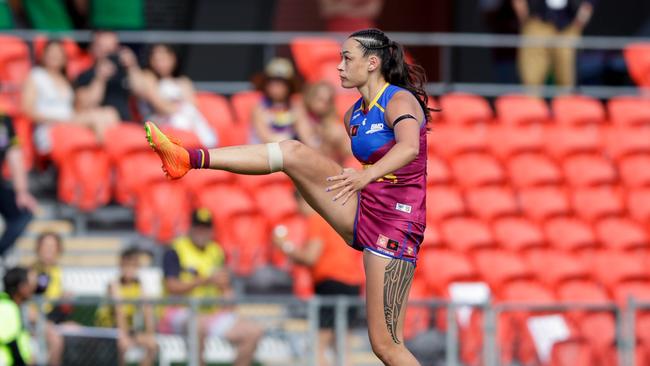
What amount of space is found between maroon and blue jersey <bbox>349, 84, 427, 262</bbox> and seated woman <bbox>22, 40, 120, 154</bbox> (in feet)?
19.7

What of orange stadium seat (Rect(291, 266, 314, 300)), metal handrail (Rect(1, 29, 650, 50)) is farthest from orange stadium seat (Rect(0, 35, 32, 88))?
orange stadium seat (Rect(291, 266, 314, 300))

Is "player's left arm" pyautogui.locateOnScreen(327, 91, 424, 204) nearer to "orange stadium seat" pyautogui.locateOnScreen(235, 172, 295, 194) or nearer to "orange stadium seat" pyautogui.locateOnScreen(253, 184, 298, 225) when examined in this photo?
"orange stadium seat" pyautogui.locateOnScreen(253, 184, 298, 225)

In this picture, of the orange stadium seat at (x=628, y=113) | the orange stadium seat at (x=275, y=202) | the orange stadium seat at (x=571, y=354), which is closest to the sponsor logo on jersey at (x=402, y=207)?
the orange stadium seat at (x=571, y=354)

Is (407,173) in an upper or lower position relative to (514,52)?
lower

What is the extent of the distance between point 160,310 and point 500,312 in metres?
2.66

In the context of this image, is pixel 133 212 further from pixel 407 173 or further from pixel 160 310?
pixel 407 173

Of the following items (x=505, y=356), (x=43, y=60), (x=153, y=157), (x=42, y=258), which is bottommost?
(x=505, y=356)

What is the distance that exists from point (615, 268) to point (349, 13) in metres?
4.33

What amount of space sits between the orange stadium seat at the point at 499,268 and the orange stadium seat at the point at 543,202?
100cm

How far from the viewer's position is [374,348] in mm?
8375

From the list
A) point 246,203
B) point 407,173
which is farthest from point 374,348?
point 246,203

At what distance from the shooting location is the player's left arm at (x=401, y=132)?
7.75 meters

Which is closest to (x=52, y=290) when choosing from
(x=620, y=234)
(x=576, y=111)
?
(x=620, y=234)

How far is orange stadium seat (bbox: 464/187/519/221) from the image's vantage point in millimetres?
14406
